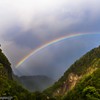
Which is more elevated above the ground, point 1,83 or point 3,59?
point 3,59

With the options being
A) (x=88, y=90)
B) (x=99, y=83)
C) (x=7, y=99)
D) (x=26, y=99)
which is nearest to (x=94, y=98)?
(x=88, y=90)

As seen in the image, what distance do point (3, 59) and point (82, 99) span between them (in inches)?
2852

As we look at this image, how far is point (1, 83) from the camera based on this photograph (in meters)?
73.4

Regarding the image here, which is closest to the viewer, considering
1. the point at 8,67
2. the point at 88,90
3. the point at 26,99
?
the point at 88,90

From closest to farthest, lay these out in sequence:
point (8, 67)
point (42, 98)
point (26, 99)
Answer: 1. point (26, 99)
2. point (42, 98)
3. point (8, 67)

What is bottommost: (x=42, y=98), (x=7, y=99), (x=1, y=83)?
(x=7, y=99)

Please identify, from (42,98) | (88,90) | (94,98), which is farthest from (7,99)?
(42,98)

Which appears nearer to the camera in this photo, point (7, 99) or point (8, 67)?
point (7, 99)

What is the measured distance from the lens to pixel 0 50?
17150 centimetres

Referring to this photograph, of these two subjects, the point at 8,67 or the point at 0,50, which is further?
the point at 8,67

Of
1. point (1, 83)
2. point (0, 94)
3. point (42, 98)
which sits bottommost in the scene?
point (0, 94)

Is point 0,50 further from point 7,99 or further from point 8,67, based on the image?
point 7,99

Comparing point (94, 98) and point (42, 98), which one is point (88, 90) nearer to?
point (94, 98)

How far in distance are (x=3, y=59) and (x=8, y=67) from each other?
442 inches
